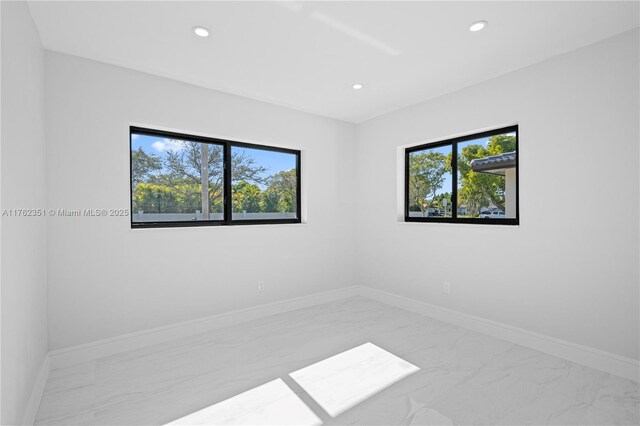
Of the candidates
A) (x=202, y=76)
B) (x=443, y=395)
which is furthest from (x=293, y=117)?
(x=443, y=395)

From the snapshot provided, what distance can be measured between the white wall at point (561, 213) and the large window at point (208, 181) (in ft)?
6.15

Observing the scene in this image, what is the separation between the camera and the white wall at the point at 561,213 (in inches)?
92.7

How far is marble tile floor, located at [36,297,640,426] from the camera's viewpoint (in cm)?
193

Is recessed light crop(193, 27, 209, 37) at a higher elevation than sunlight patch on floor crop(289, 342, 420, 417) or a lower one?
higher

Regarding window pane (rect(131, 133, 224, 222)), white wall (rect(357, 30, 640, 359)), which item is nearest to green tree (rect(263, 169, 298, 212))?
window pane (rect(131, 133, 224, 222))

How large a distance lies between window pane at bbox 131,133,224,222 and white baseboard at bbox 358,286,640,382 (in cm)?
263

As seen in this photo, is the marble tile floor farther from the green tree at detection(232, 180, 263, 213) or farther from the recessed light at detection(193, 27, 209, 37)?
the recessed light at detection(193, 27, 209, 37)

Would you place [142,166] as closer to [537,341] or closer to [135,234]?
[135,234]

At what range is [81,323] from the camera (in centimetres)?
264

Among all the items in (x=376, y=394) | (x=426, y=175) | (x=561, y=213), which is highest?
(x=426, y=175)

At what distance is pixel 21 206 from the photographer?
6.00ft

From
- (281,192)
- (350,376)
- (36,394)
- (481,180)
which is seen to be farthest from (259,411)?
(481,180)

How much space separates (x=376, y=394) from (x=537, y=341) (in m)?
1.67

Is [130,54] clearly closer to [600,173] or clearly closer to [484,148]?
[484,148]
